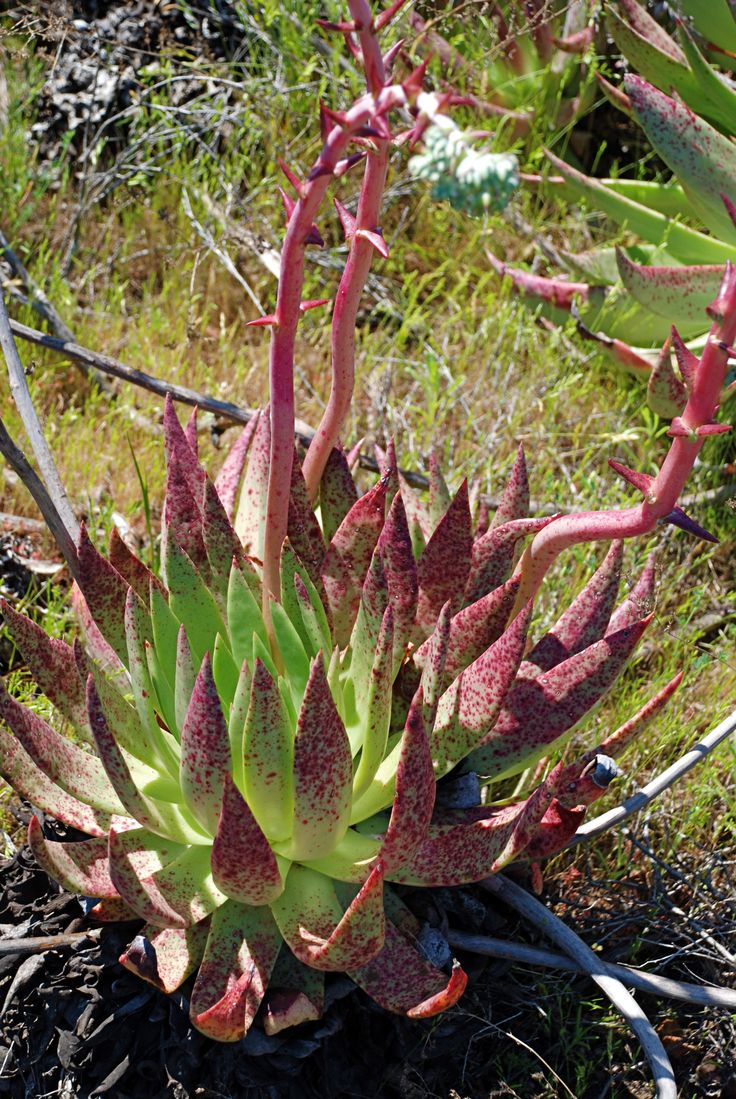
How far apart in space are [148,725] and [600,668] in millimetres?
696

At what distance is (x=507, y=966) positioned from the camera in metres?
1.81

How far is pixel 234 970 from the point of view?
152 centimetres

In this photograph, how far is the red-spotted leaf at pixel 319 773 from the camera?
138 centimetres

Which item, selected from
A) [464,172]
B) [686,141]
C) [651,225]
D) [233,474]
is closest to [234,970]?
[233,474]

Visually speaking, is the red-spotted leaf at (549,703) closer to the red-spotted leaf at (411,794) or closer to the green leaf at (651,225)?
the red-spotted leaf at (411,794)

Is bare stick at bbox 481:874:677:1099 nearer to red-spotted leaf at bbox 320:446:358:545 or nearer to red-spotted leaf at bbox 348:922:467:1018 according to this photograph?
red-spotted leaf at bbox 348:922:467:1018

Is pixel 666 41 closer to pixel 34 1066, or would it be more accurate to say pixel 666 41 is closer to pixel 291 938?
pixel 291 938

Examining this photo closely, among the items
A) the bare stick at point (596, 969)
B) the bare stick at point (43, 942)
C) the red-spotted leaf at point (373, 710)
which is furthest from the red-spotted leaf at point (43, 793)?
the bare stick at point (596, 969)

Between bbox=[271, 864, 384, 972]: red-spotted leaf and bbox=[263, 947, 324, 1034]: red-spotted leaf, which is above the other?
bbox=[271, 864, 384, 972]: red-spotted leaf

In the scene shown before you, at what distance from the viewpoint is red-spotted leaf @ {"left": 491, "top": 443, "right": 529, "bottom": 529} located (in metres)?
1.84

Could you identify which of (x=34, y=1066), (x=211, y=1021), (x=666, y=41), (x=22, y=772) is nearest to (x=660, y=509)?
(x=211, y=1021)

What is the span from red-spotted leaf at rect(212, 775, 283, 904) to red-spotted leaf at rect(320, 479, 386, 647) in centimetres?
50

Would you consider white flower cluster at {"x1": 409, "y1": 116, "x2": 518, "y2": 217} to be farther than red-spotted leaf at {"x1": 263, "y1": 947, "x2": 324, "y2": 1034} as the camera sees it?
No

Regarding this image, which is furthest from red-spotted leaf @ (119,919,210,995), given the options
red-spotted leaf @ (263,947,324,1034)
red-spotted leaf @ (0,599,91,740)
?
red-spotted leaf @ (0,599,91,740)
